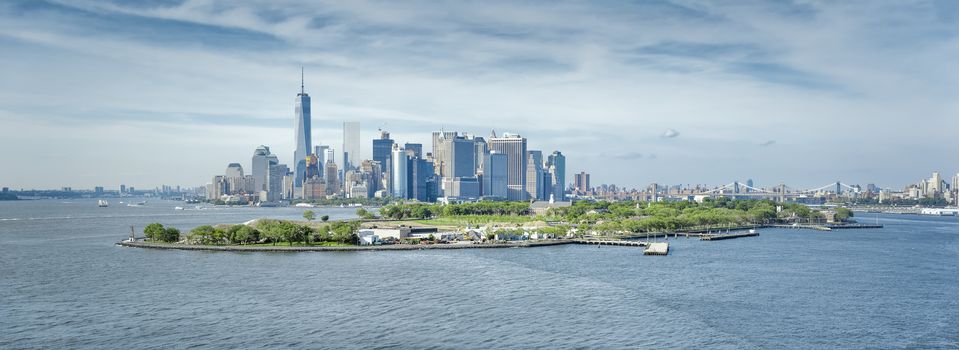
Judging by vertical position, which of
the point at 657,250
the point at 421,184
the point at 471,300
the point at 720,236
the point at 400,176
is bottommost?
the point at 471,300

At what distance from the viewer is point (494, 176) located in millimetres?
196750

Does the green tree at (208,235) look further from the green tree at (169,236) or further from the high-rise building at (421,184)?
the high-rise building at (421,184)

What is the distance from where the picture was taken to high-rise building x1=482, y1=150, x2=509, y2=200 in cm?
19625

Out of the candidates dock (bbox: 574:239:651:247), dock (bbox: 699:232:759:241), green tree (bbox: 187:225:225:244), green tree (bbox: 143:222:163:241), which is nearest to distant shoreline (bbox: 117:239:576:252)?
green tree (bbox: 143:222:163:241)

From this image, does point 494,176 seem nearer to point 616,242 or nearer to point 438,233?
point 438,233

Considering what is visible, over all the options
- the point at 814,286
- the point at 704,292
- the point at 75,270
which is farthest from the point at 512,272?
the point at 75,270

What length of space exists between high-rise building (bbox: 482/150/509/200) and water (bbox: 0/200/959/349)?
485 ft

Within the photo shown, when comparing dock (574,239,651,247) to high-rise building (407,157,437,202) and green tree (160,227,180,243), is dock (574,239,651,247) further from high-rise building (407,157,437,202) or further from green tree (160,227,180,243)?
high-rise building (407,157,437,202)

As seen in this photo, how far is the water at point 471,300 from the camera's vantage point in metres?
23.3

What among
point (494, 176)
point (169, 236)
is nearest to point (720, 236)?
point (169, 236)

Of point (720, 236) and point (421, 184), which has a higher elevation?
point (421, 184)

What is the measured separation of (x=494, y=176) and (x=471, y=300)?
168 meters

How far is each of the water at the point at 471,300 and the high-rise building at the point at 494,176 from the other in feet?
485

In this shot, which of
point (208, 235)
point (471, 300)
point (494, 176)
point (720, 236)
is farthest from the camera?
point (494, 176)
